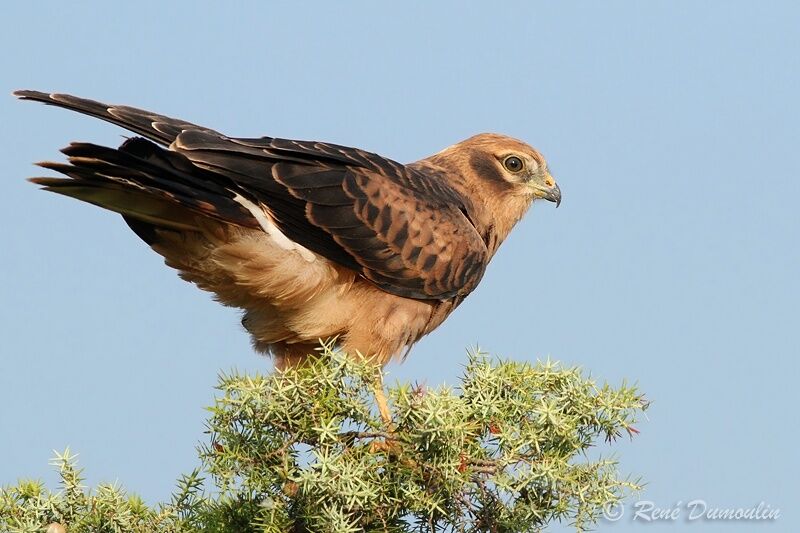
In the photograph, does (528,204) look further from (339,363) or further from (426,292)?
(339,363)

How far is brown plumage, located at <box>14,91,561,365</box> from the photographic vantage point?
15.8 feet

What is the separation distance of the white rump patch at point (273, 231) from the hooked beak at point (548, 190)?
Answer: 211 cm

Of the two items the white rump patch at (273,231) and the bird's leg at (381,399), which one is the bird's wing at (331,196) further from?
the bird's leg at (381,399)

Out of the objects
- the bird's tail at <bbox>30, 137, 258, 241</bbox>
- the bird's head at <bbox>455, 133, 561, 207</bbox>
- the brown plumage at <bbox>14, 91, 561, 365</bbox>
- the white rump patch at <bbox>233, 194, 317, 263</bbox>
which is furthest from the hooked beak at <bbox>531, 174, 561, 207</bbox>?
the bird's tail at <bbox>30, 137, 258, 241</bbox>

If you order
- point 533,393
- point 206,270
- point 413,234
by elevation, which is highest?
point 413,234

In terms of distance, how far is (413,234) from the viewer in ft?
19.0

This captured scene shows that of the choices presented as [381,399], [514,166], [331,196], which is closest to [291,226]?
[331,196]

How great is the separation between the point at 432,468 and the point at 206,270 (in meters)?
2.17

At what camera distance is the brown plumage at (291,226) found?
480 cm

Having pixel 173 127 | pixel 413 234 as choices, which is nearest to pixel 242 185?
pixel 173 127

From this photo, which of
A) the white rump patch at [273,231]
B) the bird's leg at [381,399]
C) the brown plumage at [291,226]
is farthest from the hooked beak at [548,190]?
the bird's leg at [381,399]

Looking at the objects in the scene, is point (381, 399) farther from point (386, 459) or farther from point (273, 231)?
point (273, 231)

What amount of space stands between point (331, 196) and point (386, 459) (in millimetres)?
2072

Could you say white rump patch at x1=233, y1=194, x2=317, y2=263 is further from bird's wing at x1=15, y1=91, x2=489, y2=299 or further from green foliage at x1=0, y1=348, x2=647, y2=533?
green foliage at x1=0, y1=348, x2=647, y2=533
